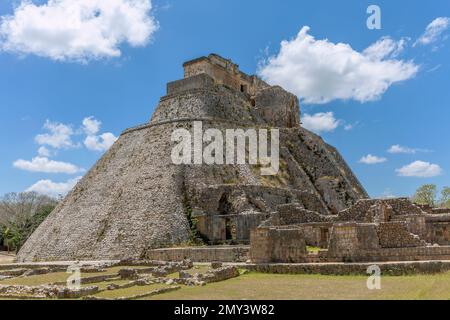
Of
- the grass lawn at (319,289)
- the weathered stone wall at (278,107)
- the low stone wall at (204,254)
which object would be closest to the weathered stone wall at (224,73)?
the weathered stone wall at (278,107)

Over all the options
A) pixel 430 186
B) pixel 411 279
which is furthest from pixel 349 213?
pixel 430 186

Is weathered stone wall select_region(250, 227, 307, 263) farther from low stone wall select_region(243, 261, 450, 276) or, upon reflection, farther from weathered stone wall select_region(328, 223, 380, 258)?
weathered stone wall select_region(328, 223, 380, 258)

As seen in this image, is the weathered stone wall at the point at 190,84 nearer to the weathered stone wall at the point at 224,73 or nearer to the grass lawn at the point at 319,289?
the weathered stone wall at the point at 224,73

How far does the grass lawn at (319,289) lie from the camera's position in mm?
11109

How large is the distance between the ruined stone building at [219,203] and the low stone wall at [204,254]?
393 mm

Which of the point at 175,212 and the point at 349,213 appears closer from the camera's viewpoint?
the point at 349,213

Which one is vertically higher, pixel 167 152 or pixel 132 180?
pixel 167 152

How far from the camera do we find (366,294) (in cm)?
1141

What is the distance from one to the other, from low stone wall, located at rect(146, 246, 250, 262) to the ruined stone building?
1.29ft

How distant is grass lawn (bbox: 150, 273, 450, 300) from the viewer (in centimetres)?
1111

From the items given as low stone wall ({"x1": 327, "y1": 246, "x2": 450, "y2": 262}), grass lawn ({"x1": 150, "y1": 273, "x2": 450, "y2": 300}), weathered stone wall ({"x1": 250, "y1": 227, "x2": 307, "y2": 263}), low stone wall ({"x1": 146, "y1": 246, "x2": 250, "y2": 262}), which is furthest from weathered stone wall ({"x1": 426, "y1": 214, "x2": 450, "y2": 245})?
low stone wall ({"x1": 146, "y1": 246, "x2": 250, "y2": 262})

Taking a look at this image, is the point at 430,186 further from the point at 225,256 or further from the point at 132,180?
the point at 225,256
